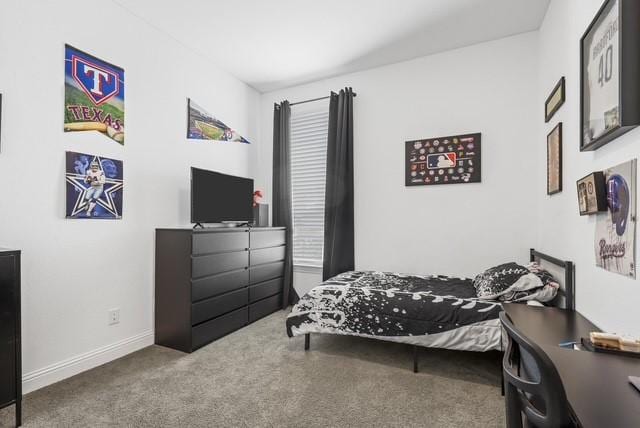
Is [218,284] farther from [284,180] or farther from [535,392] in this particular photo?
[535,392]

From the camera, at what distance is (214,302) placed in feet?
9.82

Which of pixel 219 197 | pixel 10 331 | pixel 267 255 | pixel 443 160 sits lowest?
pixel 10 331

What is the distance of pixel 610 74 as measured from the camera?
1403 mm

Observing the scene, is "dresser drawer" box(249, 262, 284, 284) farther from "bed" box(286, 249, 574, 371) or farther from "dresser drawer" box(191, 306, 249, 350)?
"bed" box(286, 249, 574, 371)

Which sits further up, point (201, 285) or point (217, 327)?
point (201, 285)

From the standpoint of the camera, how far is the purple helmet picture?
1354mm

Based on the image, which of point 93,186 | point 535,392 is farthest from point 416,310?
point 93,186

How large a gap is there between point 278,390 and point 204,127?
274 cm

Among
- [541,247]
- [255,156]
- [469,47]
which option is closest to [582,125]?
[541,247]

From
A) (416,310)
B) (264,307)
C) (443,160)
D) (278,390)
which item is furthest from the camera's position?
(264,307)

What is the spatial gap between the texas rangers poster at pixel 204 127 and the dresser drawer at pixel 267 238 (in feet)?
3.91

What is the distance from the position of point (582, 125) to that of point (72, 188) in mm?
3270

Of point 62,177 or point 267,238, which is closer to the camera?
point 62,177

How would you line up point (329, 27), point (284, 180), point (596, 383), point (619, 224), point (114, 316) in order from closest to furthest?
point (596, 383) < point (619, 224) < point (114, 316) < point (329, 27) < point (284, 180)
